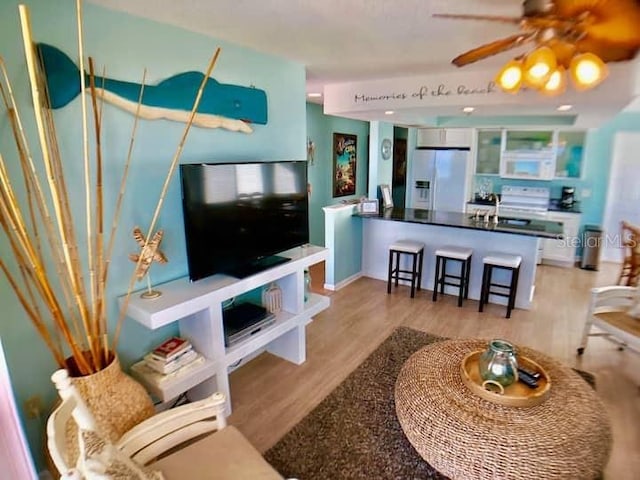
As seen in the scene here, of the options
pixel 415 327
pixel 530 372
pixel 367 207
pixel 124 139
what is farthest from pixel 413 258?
pixel 124 139

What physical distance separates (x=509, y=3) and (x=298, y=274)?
2.06 m

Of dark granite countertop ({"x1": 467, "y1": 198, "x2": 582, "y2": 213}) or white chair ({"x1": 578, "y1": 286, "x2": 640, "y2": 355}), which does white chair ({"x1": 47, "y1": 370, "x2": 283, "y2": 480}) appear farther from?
dark granite countertop ({"x1": 467, "y1": 198, "x2": 582, "y2": 213})

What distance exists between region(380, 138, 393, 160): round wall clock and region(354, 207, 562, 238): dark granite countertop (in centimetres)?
86

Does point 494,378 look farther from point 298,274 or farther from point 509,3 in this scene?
point 509,3

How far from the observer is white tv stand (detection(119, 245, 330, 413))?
203 cm

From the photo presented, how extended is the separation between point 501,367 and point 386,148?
13.5ft

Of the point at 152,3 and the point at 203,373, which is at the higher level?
the point at 152,3

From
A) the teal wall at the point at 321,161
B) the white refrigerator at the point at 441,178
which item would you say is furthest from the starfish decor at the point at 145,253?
the white refrigerator at the point at 441,178

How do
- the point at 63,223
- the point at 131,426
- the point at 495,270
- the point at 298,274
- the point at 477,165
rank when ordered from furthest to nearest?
the point at 477,165
the point at 495,270
the point at 298,274
the point at 131,426
the point at 63,223

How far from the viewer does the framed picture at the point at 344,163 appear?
5977mm

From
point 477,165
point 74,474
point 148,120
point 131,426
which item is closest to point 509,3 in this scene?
point 148,120

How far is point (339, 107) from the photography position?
4016 mm

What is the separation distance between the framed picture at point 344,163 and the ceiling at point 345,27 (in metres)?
2.84

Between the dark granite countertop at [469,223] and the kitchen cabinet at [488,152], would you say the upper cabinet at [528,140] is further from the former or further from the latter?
the dark granite countertop at [469,223]
